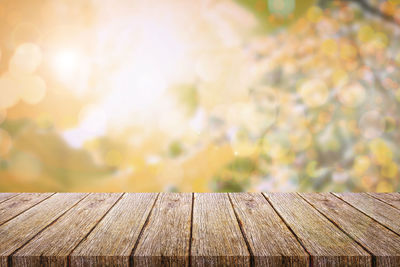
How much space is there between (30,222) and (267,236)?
2.22ft

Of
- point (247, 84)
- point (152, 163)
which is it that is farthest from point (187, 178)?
point (247, 84)

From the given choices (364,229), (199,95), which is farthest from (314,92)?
(364,229)

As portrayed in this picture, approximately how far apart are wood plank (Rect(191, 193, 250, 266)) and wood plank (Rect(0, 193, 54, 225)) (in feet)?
1.87

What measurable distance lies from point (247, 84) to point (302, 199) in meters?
0.54

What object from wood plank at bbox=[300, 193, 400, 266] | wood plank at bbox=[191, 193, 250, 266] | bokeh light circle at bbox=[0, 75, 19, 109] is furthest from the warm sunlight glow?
wood plank at bbox=[300, 193, 400, 266]

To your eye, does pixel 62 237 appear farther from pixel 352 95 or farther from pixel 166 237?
pixel 352 95

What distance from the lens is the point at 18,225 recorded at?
106 cm

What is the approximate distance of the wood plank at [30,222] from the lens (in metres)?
0.91

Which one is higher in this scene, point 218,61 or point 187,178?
point 218,61

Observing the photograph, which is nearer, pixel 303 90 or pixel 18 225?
pixel 18 225

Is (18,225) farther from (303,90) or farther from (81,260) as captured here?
(303,90)

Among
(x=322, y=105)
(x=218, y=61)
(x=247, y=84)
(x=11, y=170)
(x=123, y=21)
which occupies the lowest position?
(x=11, y=170)

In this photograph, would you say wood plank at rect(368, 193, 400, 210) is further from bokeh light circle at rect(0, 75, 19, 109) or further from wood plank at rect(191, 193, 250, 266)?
bokeh light circle at rect(0, 75, 19, 109)

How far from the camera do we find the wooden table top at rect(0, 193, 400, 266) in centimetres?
84
